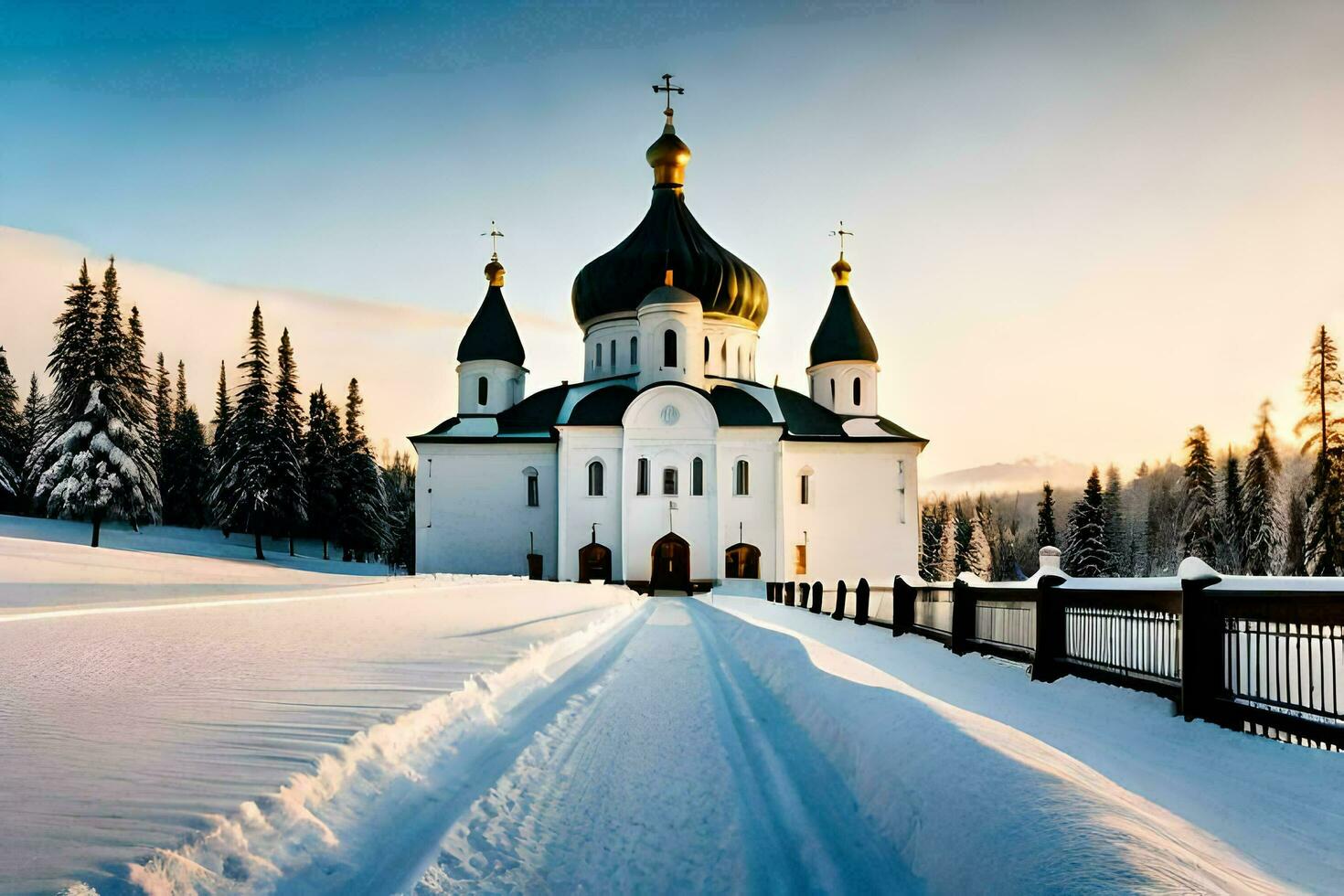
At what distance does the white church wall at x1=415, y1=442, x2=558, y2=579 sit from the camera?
46.7m

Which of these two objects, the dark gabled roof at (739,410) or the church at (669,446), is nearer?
the church at (669,446)

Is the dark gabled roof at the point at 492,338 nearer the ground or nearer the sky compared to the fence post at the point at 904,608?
nearer the sky

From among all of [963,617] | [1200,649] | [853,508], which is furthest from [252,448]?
[1200,649]

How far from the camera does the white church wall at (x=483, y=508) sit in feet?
153

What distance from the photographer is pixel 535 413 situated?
4981 cm

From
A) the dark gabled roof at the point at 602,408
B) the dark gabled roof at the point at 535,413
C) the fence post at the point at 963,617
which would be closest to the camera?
the fence post at the point at 963,617

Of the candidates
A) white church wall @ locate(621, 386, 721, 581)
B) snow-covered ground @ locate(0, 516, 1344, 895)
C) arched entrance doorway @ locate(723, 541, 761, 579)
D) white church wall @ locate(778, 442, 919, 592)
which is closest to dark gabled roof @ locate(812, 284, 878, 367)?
white church wall @ locate(778, 442, 919, 592)

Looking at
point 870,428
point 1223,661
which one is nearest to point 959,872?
point 1223,661

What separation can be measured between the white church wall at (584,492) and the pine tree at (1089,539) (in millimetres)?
27314

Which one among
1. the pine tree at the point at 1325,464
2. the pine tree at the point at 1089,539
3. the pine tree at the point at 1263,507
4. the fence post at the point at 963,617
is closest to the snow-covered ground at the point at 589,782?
the fence post at the point at 963,617

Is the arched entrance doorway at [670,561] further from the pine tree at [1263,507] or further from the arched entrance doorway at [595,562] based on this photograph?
the pine tree at [1263,507]

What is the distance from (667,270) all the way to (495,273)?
1139 centimetres

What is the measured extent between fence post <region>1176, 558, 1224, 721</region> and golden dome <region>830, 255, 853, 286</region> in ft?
151

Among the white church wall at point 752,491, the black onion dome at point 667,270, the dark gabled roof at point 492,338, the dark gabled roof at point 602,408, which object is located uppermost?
the black onion dome at point 667,270
